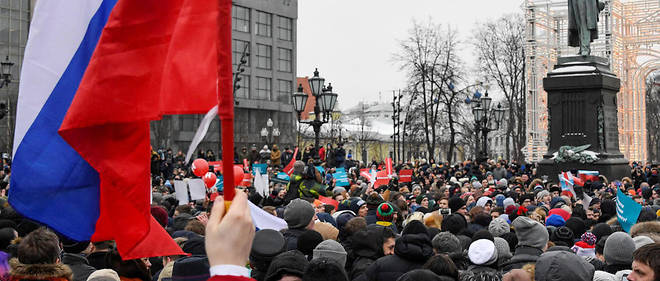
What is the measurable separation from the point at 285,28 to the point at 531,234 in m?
71.0

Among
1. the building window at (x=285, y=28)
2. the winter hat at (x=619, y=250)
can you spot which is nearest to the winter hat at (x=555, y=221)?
the winter hat at (x=619, y=250)

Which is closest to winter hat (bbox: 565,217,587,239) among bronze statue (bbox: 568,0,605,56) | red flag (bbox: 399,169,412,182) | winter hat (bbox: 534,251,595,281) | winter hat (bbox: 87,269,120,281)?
winter hat (bbox: 534,251,595,281)

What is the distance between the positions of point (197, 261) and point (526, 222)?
10.3ft

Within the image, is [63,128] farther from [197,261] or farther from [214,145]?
[214,145]

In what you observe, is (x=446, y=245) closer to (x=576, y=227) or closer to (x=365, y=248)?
(x=365, y=248)

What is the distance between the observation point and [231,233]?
250cm

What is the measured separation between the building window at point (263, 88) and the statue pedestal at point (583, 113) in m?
52.0

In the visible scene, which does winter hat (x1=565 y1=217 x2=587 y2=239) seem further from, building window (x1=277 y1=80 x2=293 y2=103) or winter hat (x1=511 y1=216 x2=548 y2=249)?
building window (x1=277 y1=80 x2=293 y2=103)

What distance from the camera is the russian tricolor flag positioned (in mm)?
3633

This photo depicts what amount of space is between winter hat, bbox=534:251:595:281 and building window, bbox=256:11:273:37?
2721 inches

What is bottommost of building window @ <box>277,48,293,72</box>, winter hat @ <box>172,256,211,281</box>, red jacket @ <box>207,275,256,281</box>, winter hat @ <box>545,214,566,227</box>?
winter hat @ <box>545,214,566,227</box>

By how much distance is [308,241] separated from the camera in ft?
20.6

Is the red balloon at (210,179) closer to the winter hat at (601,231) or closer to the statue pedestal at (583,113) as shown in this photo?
the winter hat at (601,231)

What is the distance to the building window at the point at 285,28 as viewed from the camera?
75475 millimetres
